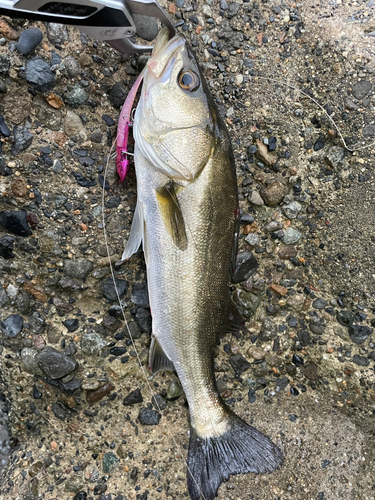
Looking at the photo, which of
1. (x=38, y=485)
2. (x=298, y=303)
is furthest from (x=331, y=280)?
(x=38, y=485)

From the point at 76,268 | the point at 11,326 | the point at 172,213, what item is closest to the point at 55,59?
the point at 172,213

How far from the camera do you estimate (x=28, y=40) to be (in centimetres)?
215

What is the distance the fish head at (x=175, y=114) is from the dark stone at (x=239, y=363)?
53.0 inches

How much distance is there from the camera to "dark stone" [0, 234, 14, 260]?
7.49 ft

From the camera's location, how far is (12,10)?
1.78m

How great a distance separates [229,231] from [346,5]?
1837 millimetres

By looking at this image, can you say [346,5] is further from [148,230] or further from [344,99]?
[148,230]

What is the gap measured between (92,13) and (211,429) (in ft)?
8.72

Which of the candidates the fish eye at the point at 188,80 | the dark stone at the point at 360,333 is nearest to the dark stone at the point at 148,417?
the dark stone at the point at 360,333

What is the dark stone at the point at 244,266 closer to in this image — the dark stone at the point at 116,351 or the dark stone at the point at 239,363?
the dark stone at the point at 239,363

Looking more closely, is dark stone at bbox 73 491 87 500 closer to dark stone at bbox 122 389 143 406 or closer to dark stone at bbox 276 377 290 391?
dark stone at bbox 122 389 143 406

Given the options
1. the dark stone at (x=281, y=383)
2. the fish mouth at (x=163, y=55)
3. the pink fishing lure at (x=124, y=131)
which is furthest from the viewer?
the dark stone at (x=281, y=383)

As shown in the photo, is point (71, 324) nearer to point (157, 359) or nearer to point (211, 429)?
point (157, 359)

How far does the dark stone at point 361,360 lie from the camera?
99.0 inches
